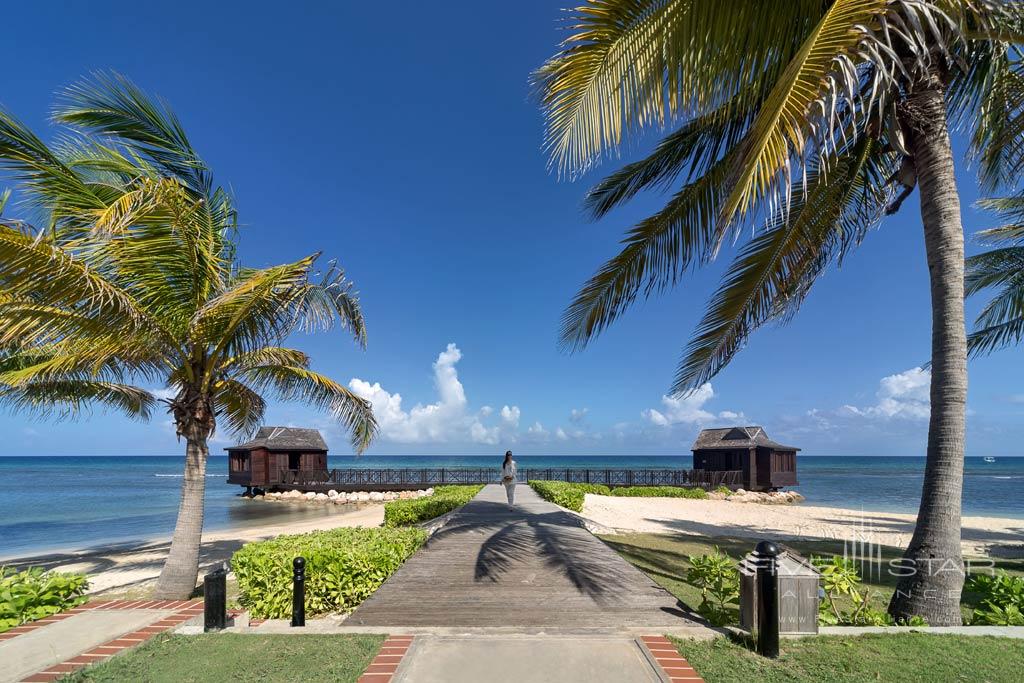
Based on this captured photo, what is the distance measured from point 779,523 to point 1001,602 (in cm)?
1568

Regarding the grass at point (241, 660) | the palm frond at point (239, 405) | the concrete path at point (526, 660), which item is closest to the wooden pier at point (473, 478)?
the palm frond at point (239, 405)

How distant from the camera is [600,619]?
17.8 feet

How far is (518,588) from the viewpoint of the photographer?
6590 millimetres

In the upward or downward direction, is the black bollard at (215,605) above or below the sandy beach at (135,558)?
above

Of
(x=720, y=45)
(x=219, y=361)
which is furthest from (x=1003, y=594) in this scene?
(x=219, y=361)

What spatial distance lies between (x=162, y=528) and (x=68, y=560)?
757cm

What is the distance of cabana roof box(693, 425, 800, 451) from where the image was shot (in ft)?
105

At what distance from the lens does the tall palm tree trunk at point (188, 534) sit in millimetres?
7727

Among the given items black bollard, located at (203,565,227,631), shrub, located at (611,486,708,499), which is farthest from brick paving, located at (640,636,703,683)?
shrub, located at (611,486,708,499)

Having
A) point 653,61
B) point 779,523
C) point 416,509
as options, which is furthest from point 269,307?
point 779,523

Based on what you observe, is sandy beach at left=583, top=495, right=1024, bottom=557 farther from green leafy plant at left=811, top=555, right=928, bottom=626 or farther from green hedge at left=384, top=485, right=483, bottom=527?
green leafy plant at left=811, top=555, right=928, bottom=626

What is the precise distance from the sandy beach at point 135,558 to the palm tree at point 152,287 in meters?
4.30

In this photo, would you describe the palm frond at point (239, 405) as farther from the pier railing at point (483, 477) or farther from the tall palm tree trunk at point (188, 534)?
the pier railing at point (483, 477)

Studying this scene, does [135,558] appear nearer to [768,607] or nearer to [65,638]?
[65,638]
